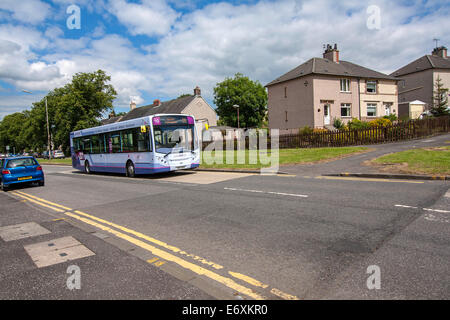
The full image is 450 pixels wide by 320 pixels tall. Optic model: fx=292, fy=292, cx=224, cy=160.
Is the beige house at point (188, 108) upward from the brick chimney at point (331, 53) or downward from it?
downward

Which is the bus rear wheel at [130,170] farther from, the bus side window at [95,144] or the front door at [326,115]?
the front door at [326,115]

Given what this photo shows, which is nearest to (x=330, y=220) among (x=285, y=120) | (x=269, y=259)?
(x=269, y=259)

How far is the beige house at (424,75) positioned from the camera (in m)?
46.9

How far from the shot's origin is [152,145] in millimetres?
14555

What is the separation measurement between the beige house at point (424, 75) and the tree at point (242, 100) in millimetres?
30027

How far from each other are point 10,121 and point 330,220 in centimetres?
12304

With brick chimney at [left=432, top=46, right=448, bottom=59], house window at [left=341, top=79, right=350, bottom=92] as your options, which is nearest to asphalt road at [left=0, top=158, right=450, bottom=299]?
house window at [left=341, top=79, right=350, bottom=92]

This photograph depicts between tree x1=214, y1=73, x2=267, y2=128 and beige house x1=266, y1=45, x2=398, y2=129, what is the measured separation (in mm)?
28571

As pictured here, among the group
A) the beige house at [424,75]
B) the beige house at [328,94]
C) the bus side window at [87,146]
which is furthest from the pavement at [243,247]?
the beige house at [424,75]

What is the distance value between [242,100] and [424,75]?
1421 inches

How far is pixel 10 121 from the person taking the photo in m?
101

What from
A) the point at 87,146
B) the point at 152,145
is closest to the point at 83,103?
the point at 87,146

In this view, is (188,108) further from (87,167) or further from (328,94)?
(87,167)
